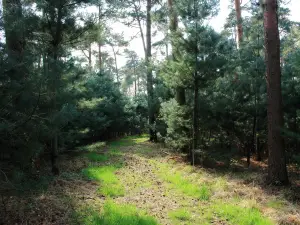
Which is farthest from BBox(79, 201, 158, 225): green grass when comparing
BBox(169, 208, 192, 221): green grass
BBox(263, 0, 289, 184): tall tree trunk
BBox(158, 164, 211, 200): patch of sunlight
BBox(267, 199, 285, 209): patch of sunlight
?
BBox(263, 0, 289, 184): tall tree trunk

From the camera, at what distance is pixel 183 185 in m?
7.50

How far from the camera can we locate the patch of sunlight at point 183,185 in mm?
6784

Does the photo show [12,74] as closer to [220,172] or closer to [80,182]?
[80,182]

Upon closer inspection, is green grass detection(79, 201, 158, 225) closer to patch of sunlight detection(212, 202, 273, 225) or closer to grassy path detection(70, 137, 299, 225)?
grassy path detection(70, 137, 299, 225)

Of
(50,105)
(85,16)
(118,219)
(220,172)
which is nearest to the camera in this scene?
(118,219)

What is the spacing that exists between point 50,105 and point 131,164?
19.0 feet

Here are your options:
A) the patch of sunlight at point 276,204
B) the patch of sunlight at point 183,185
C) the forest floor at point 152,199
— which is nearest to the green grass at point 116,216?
the forest floor at point 152,199

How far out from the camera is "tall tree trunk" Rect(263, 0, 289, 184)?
24.5 ft

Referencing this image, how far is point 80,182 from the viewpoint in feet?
25.5

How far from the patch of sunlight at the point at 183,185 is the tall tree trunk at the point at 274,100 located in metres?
1.86

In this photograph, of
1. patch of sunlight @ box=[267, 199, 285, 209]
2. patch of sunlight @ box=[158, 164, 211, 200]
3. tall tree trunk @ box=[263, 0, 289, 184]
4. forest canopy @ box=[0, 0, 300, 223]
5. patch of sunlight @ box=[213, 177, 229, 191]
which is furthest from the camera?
A: tall tree trunk @ box=[263, 0, 289, 184]

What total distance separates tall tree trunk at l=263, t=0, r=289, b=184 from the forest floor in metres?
0.60

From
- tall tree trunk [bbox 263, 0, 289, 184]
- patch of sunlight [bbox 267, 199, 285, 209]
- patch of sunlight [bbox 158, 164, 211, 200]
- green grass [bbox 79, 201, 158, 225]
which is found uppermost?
tall tree trunk [bbox 263, 0, 289, 184]

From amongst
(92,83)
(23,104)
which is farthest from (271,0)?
(92,83)
